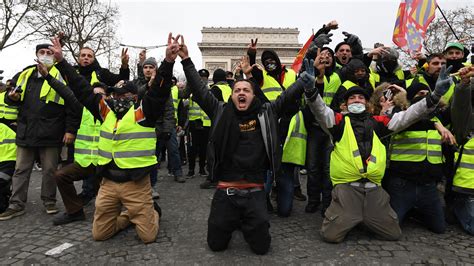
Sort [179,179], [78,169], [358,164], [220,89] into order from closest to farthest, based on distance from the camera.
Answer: [358,164] < [78,169] < [220,89] < [179,179]

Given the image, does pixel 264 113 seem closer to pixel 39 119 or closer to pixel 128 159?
pixel 128 159

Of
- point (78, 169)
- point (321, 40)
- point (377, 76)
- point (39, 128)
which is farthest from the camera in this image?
point (377, 76)

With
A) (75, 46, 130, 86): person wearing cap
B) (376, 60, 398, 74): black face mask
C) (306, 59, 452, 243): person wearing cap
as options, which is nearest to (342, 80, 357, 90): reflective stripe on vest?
(306, 59, 452, 243): person wearing cap

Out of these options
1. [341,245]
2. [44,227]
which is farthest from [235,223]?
[44,227]

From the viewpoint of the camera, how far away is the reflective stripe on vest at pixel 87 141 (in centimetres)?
433

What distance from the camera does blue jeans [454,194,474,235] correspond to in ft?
12.8

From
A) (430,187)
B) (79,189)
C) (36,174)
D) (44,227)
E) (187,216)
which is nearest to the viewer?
(430,187)

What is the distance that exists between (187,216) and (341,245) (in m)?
2.14

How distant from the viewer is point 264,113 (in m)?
3.65

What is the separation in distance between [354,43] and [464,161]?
2655 millimetres

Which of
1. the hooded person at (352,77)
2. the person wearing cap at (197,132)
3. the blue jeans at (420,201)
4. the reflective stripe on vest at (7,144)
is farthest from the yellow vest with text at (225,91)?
the reflective stripe on vest at (7,144)

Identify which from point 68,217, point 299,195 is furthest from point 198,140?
point 68,217

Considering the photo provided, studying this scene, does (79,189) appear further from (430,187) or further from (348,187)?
(430,187)

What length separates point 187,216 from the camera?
462 centimetres
